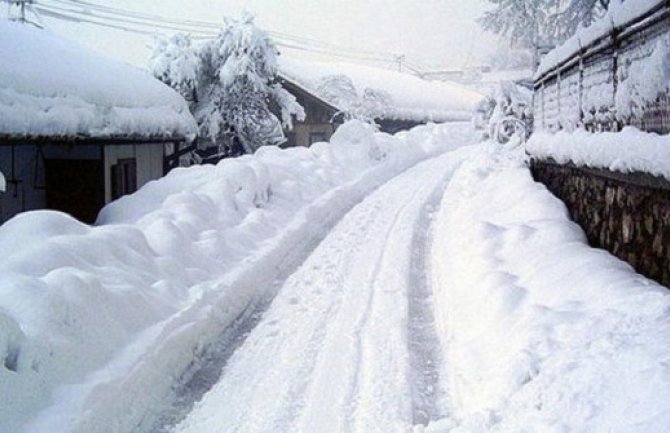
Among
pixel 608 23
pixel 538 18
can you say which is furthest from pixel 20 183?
pixel 538 18

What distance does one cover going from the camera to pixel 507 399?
163 inches

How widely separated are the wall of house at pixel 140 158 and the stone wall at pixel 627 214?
29.9 ft

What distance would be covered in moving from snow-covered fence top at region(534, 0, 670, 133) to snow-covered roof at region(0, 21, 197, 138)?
770cm

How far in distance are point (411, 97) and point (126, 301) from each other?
126 ft

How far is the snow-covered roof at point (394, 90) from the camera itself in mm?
30930

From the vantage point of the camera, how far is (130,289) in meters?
5.86

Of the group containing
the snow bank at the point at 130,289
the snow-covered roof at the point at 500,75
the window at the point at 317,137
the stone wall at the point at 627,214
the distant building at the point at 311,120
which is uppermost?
the snow-covered roof at the point at 500,75

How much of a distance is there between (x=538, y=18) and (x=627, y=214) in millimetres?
17967

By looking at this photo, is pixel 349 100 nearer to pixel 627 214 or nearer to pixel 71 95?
pixel 71 95

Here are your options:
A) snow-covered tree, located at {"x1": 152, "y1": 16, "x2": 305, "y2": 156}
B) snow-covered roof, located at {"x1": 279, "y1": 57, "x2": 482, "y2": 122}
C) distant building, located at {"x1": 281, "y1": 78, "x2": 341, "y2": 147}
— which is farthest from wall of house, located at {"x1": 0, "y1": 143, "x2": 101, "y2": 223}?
snow-covered roof, located at {"x1": 279, "y1": 57, "x2": 482, "y2": 122}


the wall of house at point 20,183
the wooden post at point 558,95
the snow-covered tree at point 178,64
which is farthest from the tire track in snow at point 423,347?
the snow-covered tree at point 178,64

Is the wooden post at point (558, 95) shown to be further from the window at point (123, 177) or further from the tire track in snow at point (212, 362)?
the window at point (123, 177)

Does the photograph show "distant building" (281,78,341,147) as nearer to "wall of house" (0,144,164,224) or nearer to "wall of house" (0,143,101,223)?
"wall of house" (0,144,164,224)

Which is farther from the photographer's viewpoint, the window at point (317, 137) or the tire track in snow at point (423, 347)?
the window at point (317, 137)
